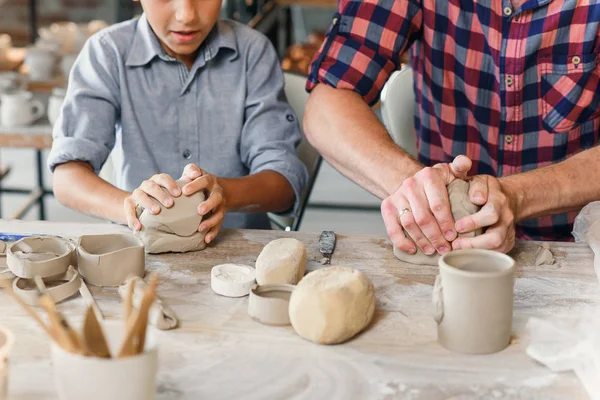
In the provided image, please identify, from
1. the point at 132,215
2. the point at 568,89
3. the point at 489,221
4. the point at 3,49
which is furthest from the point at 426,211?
the point at 3,49

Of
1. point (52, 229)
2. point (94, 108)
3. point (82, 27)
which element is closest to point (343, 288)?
point (52, 229)

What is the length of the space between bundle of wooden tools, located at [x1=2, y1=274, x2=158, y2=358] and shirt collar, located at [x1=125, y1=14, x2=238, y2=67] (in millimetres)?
974

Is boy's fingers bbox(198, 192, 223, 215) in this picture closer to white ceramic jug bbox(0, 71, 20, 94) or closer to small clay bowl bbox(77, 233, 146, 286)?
small clay bowl bbox(77, 233, 146, 286)

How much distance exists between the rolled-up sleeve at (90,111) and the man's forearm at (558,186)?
0.81 meters

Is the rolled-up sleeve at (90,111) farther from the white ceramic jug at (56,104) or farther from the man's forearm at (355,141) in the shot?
the white ceramic jug at (56,104)

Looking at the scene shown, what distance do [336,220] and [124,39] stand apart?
211cm

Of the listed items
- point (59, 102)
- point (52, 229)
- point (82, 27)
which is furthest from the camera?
point (82, 27)

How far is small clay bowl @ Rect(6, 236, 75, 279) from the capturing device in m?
1.16

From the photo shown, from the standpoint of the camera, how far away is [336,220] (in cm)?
374

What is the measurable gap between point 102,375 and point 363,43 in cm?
112

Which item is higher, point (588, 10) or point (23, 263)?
point (588, 10)

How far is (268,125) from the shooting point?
1753 mm

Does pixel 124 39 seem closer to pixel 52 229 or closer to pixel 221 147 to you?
pixel 221 147

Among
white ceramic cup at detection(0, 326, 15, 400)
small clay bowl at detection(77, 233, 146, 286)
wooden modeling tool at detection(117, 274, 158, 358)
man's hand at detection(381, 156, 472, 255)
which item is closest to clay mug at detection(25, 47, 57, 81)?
small clay bowl at detection(77, 233, 146, 286)
